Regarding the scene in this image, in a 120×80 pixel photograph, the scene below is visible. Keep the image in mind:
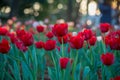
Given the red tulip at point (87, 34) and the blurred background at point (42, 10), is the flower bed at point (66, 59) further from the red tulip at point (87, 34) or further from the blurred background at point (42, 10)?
the blurred background at point (42, 10)

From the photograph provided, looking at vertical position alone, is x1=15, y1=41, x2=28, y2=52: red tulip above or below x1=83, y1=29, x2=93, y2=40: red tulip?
below

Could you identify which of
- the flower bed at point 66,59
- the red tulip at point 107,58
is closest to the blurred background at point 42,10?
the flower bed at point 66,59

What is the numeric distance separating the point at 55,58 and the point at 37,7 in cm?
1639

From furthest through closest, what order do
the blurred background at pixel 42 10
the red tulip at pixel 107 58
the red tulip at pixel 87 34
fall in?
the blurred background at pixel 42 10 → the red tulip at pixel 87 34 → the red tulip at pixel 107 58

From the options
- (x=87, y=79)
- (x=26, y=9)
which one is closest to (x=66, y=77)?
(x=87, y=79)

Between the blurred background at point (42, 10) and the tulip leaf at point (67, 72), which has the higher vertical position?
the tulip leaf at point (67, 72)

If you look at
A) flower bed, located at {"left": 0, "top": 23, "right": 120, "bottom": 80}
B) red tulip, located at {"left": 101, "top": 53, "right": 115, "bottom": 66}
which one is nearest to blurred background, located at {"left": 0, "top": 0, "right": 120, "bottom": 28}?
flower bed, located at {"left": 0, "top": 23, "right": 120, "bottom": 80}

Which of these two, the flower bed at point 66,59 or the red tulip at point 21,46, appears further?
the red tulip at point 21,46

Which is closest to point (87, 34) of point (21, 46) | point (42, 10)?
point (21, 46)

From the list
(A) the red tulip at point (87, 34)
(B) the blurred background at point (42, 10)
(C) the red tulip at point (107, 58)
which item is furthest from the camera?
(B) the blurred background at point (42, 10)

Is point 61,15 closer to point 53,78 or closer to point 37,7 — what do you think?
point 37,7

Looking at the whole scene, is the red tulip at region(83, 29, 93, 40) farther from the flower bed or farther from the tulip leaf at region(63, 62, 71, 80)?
the tulip leaf at region(63, 62, 71, 80)

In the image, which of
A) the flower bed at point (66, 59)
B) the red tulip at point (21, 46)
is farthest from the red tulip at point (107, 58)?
the red tulip at point (21, 46)

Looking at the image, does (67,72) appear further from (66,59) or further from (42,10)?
(42,10)
